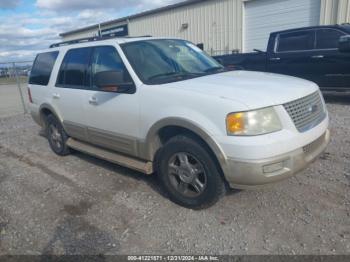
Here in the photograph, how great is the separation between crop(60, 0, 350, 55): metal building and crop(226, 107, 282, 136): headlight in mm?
11995

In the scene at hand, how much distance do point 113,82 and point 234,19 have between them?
14.4 metres

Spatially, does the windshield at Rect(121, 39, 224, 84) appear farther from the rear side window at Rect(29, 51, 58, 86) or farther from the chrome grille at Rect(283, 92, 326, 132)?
the rear side window at Rect(29, 51, 58, 86)

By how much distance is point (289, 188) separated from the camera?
3793 mm

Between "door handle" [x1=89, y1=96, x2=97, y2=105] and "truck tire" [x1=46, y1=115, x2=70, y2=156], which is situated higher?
"door handle" [x1=89, y1=96, x2=97, y2=105]

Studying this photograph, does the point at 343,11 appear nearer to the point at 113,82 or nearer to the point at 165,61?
the point at 165,61

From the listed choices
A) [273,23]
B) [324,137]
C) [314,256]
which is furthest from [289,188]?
[273,23]

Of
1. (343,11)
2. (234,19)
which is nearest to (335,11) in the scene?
(343,11)

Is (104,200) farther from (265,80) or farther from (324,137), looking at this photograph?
(324,137)

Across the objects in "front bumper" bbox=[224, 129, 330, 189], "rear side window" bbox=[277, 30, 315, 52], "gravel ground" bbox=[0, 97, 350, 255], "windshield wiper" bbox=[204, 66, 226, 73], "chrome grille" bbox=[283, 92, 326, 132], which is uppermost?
"rear side window" bbox=[277, 30, 315, 52]

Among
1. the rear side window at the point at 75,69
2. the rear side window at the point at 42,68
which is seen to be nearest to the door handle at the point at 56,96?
the rear side window at the point at 75,69

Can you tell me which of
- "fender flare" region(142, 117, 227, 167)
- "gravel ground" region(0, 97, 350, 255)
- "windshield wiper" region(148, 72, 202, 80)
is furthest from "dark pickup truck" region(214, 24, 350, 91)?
"fender flare" region(142, 117, 227, 167)

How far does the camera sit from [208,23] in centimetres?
1789

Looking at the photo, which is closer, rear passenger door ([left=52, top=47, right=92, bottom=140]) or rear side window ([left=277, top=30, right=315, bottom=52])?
rear passenger door ([left=52, top=47, right=92, bottom=140])

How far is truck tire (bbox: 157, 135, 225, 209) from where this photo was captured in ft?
10.4
